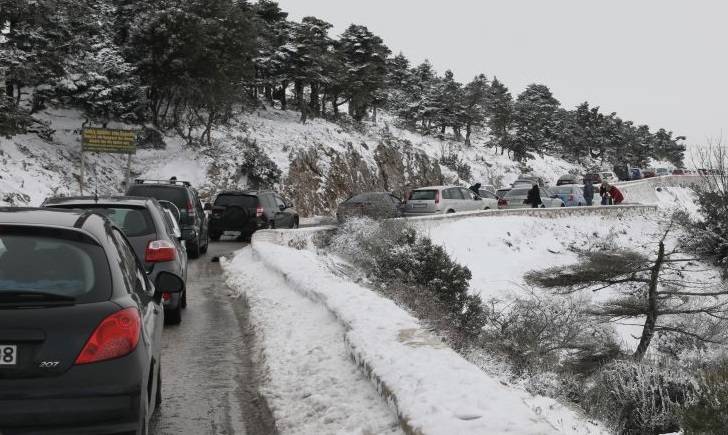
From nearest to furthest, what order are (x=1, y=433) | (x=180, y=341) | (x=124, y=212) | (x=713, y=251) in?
(x=1, y=433) < (x=180, y=341) < (x=124, y=212) < (x=713, y=251)

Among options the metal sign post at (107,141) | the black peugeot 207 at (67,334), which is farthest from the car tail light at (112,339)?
the metal sign post at (107,141)

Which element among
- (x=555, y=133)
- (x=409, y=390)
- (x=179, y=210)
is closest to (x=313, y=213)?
(x=179, y=210)

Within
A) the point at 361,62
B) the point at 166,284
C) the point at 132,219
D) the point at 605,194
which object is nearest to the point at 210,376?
the point at 166,284

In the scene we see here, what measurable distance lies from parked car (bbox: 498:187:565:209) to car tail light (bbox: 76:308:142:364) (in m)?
34.7

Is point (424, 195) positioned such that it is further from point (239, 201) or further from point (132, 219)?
point (132, 219)

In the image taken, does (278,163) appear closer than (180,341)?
No

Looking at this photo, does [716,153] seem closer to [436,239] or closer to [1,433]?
[436,239]

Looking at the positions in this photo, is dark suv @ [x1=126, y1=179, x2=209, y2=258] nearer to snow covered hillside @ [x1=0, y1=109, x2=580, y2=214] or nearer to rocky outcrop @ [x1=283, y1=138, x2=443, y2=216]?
snow covered hillside @ [x1=0, y1=109, x2=580, y2=214]

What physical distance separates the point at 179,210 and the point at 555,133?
89764 millimetres

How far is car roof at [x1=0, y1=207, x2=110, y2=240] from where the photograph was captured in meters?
3.63

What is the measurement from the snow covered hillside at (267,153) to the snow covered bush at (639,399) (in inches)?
751

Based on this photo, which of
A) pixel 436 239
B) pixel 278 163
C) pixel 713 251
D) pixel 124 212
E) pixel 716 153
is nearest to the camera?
pixel 124 212

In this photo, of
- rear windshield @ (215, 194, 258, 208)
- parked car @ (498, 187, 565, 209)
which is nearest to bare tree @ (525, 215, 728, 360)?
parked car @ (498, 187, 565, 209)

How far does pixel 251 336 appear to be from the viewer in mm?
8648
